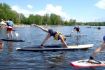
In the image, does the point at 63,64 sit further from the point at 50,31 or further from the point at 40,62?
the point at 50,31

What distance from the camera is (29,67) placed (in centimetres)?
1636

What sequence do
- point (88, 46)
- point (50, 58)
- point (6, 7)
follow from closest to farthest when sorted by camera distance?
point (50, 58)
point (88, 46)
point (6, 7)

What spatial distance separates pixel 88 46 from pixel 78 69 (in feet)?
33.0

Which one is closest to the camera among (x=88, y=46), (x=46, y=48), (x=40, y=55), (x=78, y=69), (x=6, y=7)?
(x=78, y=69)

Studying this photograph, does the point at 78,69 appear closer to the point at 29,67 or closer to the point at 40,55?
the point at 29,67

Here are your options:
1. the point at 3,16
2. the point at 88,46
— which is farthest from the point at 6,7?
the point at 88,46

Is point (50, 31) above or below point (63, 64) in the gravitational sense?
above

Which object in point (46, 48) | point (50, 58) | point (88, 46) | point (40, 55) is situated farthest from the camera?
point (88, 46)

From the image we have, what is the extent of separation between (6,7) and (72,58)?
157900mm

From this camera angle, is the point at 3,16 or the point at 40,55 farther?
the point at 3,16

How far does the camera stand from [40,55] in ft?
69.7

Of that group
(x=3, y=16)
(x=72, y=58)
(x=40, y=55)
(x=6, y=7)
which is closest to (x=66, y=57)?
(x=72, y=58)

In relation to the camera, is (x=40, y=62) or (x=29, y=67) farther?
(x=40, y=62)

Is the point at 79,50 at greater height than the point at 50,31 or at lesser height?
lesser
